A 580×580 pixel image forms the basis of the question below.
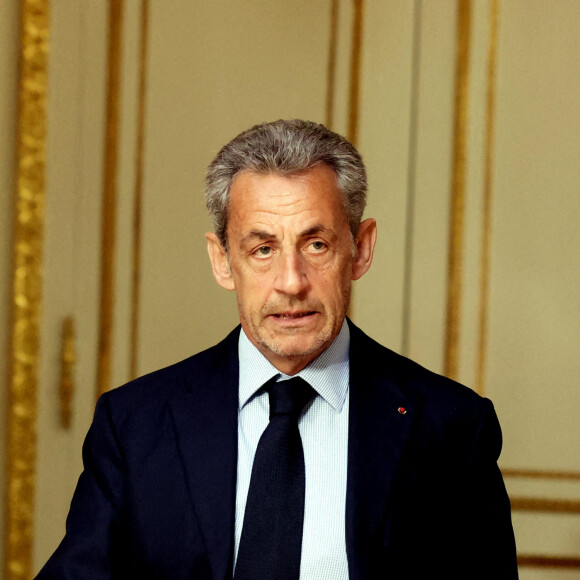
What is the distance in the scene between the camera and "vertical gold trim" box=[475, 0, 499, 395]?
3.00 metres

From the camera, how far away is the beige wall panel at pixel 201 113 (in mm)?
3010

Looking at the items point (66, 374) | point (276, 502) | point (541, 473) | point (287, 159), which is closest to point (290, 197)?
point (287, 159)

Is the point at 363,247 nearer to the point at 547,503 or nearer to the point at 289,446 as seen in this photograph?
the point at 289,446

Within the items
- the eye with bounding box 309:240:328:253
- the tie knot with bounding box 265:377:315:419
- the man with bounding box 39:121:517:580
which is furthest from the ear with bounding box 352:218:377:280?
the tie knot with bounding box 265:377:315:419

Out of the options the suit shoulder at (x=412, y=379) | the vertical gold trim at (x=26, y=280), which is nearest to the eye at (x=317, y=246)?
the suit shoulder at (x=412, y=379)

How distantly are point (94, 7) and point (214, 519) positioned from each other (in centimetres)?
178

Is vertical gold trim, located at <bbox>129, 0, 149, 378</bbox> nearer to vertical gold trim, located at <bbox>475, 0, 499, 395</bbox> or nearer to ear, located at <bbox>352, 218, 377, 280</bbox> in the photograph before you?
vertical gold trim, located at <bbox>475, 0, 499, 395</bbox>

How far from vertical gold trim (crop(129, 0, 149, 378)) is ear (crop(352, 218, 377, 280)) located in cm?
119

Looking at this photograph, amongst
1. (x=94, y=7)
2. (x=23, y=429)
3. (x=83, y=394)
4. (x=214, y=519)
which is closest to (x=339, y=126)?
(x=94, y=7)

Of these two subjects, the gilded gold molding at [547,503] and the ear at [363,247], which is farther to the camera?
the gilded gold molding at [547,503]

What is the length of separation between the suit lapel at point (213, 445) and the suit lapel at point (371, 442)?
0.22m

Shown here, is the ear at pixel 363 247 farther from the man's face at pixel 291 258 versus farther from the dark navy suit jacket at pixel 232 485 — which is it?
the dark navy suit jacket at pixel 232 485

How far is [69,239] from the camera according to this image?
2934 millimetres

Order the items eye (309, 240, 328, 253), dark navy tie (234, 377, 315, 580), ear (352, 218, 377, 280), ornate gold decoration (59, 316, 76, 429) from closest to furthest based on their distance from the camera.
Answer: dark navy tie (234, 377, 315, 580) < eye (309, 240, 328, 253) < ear (352, 218, 377, 280) < ornate gold decoration (59, 316, 76, 429)
